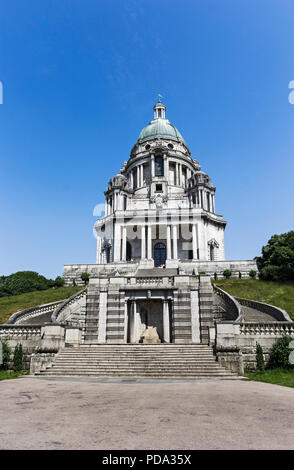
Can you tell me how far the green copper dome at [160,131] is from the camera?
82.2 m

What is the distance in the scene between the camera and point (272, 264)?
137 ft

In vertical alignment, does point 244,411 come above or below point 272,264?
below

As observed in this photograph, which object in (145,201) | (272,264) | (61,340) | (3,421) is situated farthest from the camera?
(145,201)

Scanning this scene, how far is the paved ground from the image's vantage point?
5121 mm

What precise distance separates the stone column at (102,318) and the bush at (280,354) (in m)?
12.6

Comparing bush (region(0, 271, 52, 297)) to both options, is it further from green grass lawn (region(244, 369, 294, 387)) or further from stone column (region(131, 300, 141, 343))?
green grass lawn (region(244, 369, 294, 387))

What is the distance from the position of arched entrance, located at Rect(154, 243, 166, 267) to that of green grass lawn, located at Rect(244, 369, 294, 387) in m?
44.6

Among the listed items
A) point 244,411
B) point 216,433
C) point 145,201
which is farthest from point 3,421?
point 145,201

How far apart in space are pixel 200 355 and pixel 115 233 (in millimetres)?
43161

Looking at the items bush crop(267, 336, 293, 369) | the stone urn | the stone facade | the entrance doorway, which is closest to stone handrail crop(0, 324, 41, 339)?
the stone facade

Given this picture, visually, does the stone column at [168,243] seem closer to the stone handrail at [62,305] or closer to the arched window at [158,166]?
the arched window at [158,166]

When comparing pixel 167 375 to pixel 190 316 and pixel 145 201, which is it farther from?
pixel 145 201

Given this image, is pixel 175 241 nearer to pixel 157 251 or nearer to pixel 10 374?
pixel 157 251

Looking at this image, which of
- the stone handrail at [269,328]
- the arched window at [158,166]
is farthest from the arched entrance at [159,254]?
the stone handrail at [269,328]
